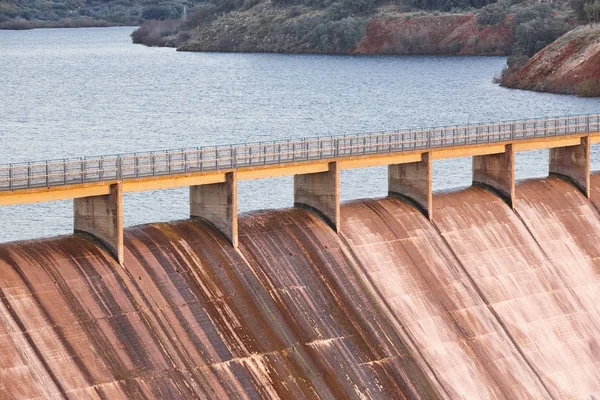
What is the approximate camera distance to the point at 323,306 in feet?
221

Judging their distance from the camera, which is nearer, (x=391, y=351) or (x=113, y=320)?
(x=113, y=320)

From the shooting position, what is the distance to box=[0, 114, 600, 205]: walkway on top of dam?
60875 millimetres

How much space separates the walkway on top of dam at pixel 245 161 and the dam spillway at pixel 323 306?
215cm

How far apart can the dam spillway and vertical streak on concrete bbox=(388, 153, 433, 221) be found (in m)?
0.58

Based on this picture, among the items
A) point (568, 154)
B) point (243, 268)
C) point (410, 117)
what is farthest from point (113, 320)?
point (410, 117)

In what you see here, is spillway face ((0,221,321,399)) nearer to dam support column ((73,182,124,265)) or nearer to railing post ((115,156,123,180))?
dam support column ((73,182,124,265))

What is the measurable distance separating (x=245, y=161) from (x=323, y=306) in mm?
7834

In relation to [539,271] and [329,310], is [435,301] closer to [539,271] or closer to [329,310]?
[329,310]

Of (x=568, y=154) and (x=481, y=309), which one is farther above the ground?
(x=568, y=154)

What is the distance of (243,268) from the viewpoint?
6619 centimetres

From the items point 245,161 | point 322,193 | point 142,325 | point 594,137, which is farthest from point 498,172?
point 142,325

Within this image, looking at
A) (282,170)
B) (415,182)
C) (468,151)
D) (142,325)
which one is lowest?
(142,325)

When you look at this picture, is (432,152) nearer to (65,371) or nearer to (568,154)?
(568,154)

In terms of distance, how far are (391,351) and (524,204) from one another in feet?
59.2
